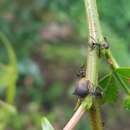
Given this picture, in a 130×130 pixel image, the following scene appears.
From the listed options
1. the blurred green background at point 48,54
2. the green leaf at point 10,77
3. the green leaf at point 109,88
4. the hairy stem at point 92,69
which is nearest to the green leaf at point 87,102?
the hairy stem at point 92,69

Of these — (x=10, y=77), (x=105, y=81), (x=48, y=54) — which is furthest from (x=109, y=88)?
(x=48, y=54)

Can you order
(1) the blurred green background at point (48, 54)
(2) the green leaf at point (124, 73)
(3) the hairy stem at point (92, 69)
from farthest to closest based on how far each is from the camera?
(1) the blurred green background at point (48, 54) → (2) the green leaf at point (124, 73) → (3) the hairy stem at point (92, 69)

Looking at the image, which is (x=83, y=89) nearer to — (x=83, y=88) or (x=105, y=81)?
(x=83, y=88)

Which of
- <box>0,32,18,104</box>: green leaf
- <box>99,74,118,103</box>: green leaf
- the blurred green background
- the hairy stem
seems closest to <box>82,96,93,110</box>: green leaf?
the hairy stem

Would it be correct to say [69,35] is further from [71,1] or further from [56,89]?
[71,1]

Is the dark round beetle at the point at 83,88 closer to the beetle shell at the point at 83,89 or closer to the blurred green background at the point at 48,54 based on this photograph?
the beetle shell at the point at 83,89

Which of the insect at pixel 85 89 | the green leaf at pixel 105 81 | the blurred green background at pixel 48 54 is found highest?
the insect at pixel 85 89
